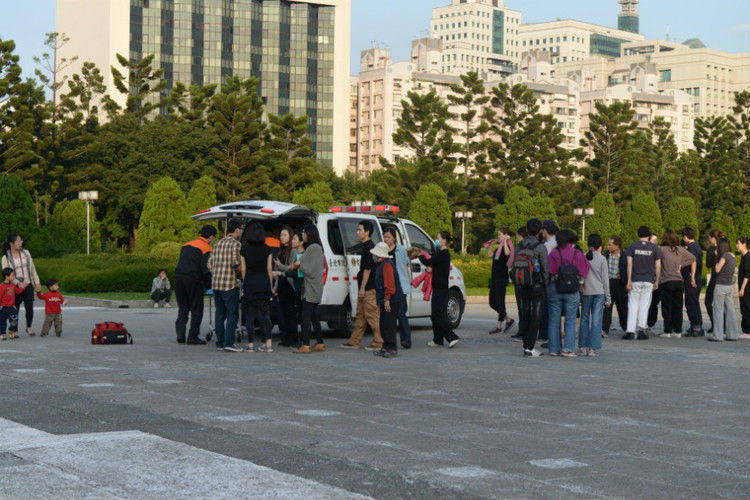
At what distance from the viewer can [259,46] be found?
389ft

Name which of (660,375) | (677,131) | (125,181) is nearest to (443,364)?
(660,375)

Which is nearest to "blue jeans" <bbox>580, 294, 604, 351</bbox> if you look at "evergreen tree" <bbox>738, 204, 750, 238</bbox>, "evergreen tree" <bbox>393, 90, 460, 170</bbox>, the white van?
the white van

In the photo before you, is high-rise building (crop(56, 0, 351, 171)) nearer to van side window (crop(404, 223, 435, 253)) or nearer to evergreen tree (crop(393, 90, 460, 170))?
evergreen tree (crop(393, 90, 460, 170))

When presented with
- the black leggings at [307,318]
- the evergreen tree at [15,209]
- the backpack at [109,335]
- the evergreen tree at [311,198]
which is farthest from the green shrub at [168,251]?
the black leggings at [307,318]

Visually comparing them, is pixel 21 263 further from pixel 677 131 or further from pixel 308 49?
pixel 677 131

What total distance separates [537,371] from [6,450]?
6486mm

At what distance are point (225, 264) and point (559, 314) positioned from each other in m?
4.40

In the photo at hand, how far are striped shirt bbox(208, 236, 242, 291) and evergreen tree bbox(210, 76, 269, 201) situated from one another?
55052 millimetres

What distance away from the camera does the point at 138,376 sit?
10359 millimetres

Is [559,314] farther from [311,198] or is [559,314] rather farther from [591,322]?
[311,198]

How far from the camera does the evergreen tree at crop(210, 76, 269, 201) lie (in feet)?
224

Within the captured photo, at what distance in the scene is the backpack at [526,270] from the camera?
1284 cm

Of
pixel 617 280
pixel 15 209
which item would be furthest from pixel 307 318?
pixel 15 209

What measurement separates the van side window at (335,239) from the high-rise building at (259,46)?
10180 cm
